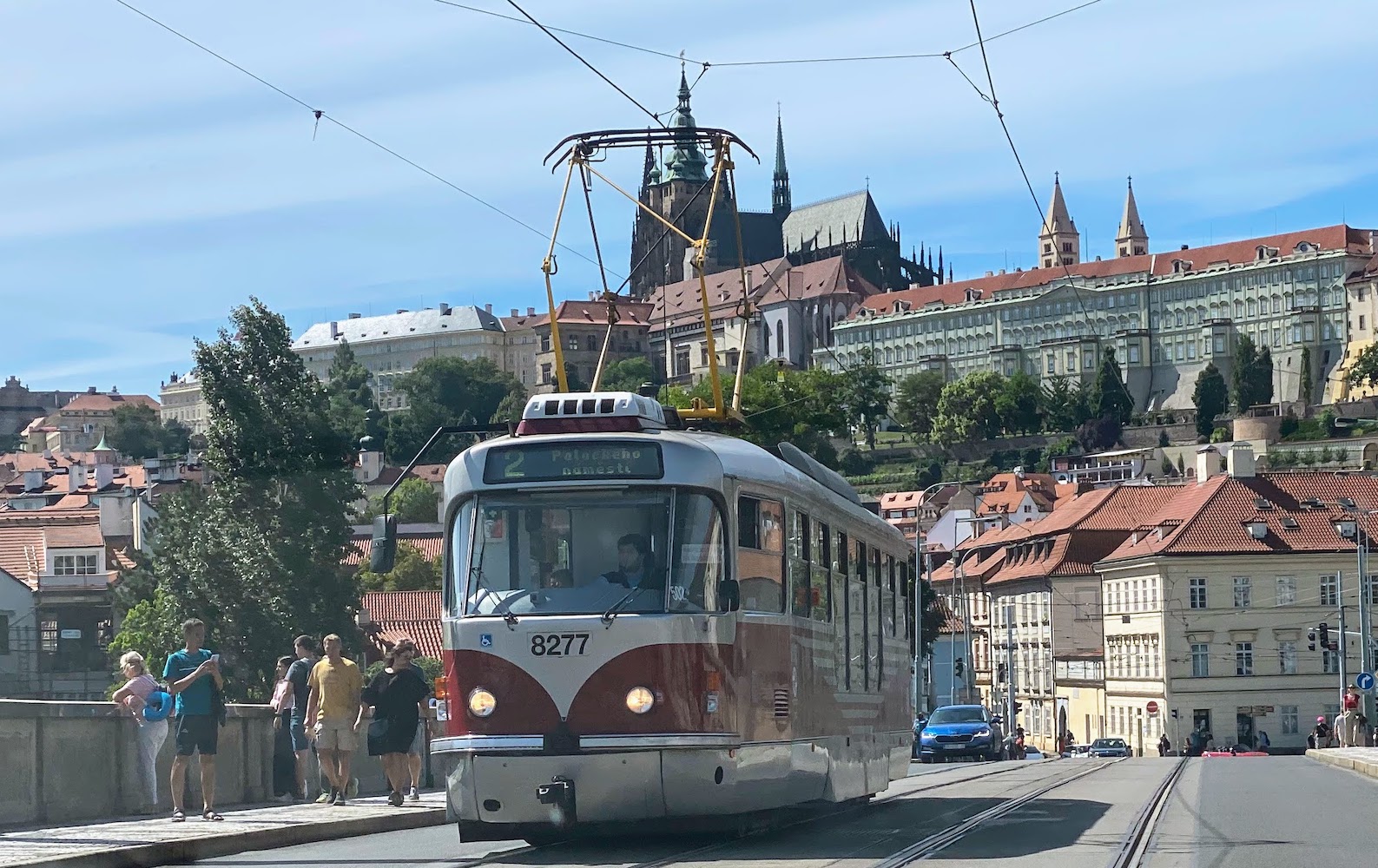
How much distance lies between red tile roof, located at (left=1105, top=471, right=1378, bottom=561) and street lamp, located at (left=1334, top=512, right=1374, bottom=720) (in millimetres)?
666

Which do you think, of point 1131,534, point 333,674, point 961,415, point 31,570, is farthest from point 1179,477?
point 333,674

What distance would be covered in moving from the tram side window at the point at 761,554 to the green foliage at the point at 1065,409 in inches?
6862

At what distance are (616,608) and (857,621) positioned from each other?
460cm

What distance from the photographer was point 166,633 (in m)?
60.4

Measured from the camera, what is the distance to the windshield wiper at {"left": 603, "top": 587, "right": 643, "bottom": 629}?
14.1 m

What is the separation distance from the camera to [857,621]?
18.3 meters

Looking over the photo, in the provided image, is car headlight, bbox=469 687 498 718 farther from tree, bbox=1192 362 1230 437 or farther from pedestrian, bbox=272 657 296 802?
tree, bbox=1192 362 1230 437

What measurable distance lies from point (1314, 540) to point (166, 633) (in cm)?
4339

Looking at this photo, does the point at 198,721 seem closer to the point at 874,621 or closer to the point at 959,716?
the point at 874,621

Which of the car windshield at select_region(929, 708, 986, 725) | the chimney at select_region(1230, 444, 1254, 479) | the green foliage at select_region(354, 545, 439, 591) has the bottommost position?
the car windshield at select_region(929, 708, 986, 725)

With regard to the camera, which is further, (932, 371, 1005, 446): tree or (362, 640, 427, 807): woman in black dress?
(932, 371, 1005, 446): tree

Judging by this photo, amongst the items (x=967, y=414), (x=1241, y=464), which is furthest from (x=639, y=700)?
(x=967, y=414)

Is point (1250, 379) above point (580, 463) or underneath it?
above

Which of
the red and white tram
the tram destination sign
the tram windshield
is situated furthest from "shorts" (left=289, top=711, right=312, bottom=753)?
the tram destination sign
